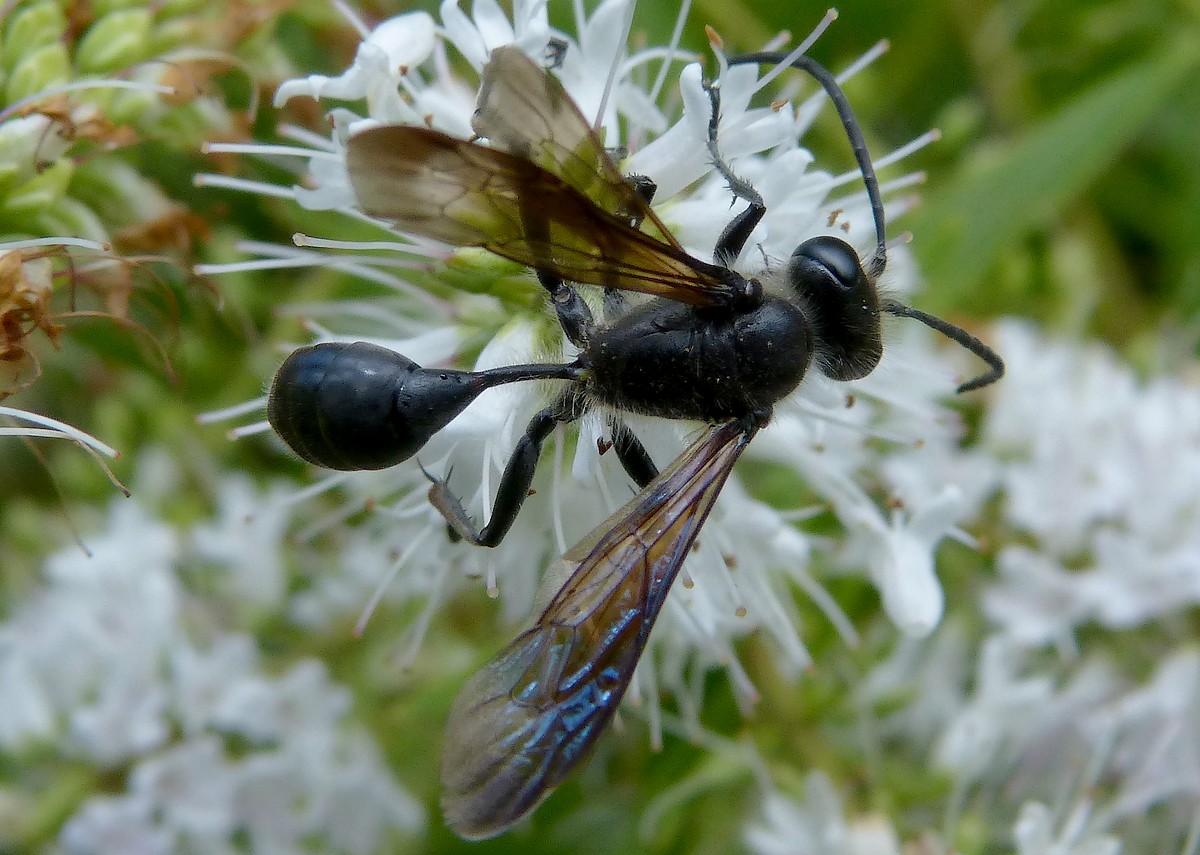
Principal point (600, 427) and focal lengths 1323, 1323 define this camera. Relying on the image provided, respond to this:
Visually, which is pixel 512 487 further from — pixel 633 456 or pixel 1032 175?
pixel 1032 175

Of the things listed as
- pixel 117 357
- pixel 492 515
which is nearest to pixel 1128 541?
pixel 492 515

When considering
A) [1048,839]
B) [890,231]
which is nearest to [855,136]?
[890,231]

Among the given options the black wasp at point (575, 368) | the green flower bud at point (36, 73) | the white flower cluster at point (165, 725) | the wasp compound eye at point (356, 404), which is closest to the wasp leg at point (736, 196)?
the black wasp at point (575, 368)

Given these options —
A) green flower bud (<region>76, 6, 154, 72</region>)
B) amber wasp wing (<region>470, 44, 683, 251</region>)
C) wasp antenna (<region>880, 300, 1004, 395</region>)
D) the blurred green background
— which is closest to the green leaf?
the blurred green background

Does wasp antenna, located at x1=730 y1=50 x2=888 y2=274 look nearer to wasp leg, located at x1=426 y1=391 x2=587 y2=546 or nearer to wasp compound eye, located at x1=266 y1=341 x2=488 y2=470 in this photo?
wasp leg, located at x1=426 y1=391 x2=587 y2=546

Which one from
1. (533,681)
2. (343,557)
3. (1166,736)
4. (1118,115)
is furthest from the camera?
(343,557)

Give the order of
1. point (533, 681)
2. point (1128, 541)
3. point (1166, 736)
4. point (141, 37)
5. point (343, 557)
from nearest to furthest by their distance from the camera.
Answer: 1. point (533, 681)
2. point (141, 37)
3. point (1166, 736)
4. point (1128, 541)
5. point (343, 557)

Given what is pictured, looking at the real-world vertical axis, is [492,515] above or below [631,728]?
above

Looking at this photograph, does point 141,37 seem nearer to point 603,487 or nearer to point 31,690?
point 603,487
